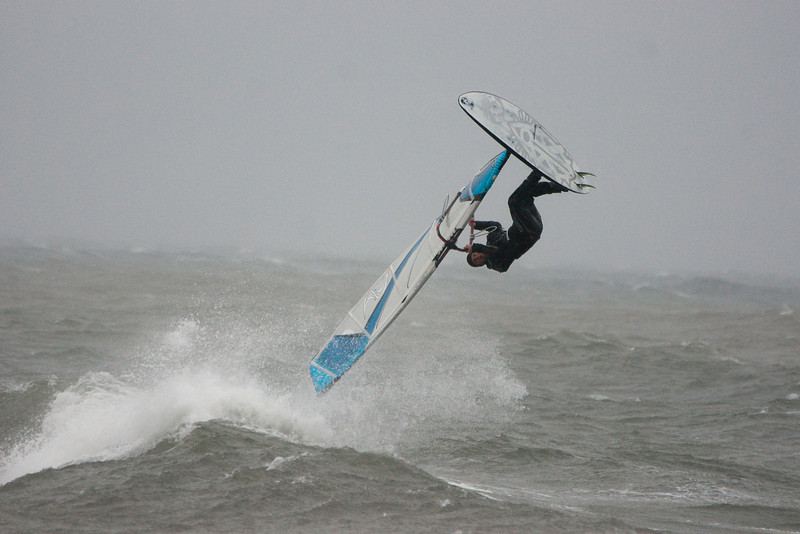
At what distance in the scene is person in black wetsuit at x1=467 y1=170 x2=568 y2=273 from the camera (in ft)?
26.3

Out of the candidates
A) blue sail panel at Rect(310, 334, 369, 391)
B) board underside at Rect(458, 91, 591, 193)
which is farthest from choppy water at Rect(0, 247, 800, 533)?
board underside at Rect(458, 91, 591, 193)

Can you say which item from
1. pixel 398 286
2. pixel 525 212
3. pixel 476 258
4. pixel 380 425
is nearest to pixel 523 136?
pixel 525 212

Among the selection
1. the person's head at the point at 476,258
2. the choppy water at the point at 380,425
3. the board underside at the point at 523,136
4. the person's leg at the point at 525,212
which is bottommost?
the choppy water at the point at 380,425

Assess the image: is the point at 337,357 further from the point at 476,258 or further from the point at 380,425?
the point at 476,258

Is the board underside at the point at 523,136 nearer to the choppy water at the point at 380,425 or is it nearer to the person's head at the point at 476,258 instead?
the person's head at the point at 476,258

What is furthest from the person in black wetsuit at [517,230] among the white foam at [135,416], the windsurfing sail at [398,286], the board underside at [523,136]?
the white foam at [135,416]

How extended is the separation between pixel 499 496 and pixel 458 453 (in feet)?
6.34

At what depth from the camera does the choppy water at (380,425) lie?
7.17 meters

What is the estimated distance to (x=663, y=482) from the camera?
9.19 meters

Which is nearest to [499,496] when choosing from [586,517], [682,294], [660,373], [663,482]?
[586,517]

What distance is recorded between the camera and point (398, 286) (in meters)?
9.83

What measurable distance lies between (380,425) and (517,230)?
3.82 metres

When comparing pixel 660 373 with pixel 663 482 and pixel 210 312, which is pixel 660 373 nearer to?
pixel 663 482

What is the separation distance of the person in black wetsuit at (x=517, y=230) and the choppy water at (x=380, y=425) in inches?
88.1
